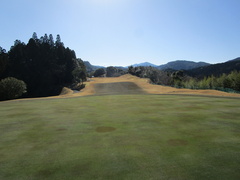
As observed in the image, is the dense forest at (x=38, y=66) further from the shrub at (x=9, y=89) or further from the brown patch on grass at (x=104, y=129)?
the brown patch on grass at (x=104, y=129)

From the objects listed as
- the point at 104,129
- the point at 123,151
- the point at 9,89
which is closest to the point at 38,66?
the point at 9,89

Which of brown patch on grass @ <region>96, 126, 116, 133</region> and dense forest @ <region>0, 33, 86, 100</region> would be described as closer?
brown patch on grass @ <region>96, 126, 116, 133</region>

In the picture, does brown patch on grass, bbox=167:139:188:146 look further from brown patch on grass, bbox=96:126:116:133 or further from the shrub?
the shrub

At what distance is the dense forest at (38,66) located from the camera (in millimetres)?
78438

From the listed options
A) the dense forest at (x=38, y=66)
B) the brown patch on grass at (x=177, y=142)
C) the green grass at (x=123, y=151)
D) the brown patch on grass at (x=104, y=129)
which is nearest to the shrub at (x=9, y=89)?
the dense forest at (x=38, y=66)

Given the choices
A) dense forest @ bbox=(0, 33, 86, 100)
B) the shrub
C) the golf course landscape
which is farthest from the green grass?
dense forest @ bbox=(0, 33, 86, 100)

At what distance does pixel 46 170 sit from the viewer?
6.03m

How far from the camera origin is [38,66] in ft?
271

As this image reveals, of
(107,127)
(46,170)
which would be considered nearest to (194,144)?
(107,127)

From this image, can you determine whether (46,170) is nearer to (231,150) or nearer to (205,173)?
(205,173)

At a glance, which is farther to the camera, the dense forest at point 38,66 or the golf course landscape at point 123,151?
the dense forest at point 38,66

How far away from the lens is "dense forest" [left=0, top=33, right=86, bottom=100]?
78.4 meters

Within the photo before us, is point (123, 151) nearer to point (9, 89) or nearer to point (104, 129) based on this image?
point (104, 129)

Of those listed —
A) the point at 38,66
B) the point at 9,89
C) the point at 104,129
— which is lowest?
the point at 9,89
